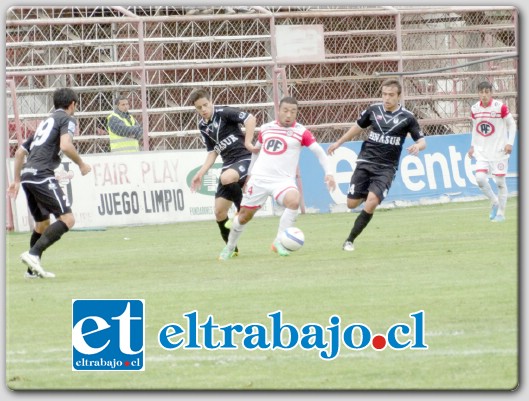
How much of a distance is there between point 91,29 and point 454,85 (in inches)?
275

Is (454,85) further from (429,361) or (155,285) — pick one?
(429,361)

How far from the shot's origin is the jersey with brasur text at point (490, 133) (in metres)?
18.9

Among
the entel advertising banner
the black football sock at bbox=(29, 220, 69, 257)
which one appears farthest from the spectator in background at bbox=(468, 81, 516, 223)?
the black football sock at bbox=(29, 220, 69, 257)

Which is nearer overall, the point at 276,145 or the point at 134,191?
the point at 276,145

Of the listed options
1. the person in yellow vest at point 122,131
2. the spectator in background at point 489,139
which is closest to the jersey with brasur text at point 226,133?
the spectator in background at point 489,139

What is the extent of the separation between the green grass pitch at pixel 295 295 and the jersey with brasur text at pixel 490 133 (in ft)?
2.92

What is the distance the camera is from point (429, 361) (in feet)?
26.3

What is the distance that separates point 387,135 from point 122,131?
659 cm

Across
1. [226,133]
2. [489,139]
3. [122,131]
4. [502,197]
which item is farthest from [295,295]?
[122,131]

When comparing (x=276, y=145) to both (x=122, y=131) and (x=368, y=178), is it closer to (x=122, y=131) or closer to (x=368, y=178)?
(x=368, y=178)

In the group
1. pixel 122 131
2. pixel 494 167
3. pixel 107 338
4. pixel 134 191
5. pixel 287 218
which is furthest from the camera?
pixel 122 131

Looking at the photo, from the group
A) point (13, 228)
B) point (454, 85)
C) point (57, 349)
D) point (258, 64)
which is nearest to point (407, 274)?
point (57, 349)

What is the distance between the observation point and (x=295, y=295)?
Result: 1107 centimetres

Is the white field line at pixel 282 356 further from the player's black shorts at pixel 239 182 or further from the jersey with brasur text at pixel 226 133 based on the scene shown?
the jersey with brasur text at pixel 226 133
